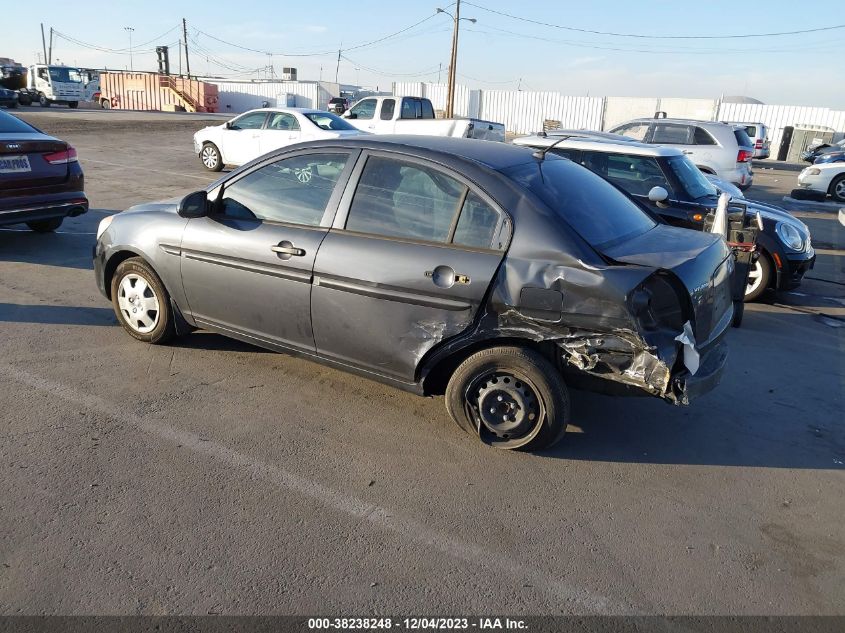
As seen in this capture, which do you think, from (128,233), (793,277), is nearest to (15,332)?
(128,233)

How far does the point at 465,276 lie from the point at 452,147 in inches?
38.1

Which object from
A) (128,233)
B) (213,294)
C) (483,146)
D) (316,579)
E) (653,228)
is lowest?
(316,579)

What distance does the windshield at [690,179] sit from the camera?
7.58m

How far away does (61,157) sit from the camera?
777 cm

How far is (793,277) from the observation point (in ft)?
23.3

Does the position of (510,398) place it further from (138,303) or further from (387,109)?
(387,109)

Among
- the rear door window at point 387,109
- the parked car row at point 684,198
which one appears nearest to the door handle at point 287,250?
the parked car row at point 684,198

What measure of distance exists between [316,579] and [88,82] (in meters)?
50.8

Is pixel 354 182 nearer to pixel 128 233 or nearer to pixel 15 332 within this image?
pixel 128 233

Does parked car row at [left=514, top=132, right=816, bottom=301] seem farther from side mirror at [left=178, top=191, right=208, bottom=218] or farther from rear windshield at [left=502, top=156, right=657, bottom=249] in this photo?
side mirror at [left=178, top=191, right=208, bottom=218]

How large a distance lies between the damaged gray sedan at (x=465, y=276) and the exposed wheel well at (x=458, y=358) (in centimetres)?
1

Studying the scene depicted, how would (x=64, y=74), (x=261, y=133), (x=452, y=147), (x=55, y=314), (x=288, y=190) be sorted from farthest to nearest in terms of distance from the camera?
(x=64, y=74), (x=261, y=133), (x=55, y=314), (x=288, y=190), (x=452, y=147)

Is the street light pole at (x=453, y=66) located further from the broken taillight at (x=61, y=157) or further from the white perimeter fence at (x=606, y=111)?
the broken taillight at (x=61, y=157)

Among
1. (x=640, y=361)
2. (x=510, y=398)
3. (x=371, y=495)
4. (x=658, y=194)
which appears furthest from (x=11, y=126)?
(x=640, y=361)
